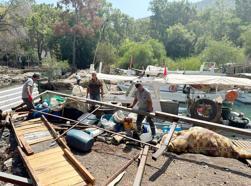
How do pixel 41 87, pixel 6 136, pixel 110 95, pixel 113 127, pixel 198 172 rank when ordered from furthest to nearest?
1. pixel 41 87
2. pixel 110 95
3. pixel 6 136
4. pixel 113 127
5. pixel 198 172

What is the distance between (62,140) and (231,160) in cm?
419

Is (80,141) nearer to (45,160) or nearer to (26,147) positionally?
(45,160)

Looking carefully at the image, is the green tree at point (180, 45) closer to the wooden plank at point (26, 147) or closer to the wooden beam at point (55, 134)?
the wooden beam at point (55, 134)

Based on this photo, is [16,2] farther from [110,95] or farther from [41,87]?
[110,95]

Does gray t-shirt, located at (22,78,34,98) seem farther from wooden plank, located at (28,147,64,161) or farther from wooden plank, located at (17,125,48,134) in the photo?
wooden plank, located at (28,147,64,161)

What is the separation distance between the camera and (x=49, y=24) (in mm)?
47750

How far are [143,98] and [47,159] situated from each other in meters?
3.33

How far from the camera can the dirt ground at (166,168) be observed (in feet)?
20.0

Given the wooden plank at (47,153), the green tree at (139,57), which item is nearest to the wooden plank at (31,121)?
the wooden plank at (47,153)

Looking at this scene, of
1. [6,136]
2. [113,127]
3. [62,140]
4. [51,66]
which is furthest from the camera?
[51,66]

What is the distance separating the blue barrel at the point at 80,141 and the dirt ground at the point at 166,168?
19 centimetres

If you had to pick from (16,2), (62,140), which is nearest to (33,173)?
(62,140)

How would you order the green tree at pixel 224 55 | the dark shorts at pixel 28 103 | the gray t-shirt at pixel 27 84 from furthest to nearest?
the green tree at pixel 224 55
the dark shorts at pixel 28 103
the gray t-shirt at pixel 27 84

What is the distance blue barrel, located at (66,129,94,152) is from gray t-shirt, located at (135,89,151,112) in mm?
1984
